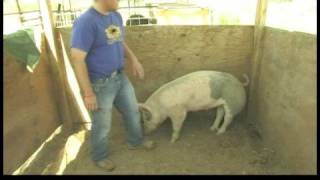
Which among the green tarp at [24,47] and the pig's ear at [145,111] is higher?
the green tarp at [24,47]

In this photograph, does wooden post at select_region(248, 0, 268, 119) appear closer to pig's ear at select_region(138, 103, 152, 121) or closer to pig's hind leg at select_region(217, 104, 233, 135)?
pig's hind leg at select_region(217, 104, 233, 135)

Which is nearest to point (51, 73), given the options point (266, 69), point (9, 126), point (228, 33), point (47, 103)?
point (47, 103)

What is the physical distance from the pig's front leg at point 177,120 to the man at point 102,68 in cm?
48

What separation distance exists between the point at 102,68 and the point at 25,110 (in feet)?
3.76

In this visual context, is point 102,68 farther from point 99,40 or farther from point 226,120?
point 226,120

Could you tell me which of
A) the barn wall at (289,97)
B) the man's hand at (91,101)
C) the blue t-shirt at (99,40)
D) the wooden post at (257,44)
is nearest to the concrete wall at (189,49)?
the wooden post at (257,44)

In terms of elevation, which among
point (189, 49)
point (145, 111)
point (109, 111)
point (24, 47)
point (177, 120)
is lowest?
point (177, 120)

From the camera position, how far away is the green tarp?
142 inches

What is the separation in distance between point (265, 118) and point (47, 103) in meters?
2.67

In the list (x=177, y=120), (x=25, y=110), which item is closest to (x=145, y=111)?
(x=177, y=120)

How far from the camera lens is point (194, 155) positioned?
406 cm

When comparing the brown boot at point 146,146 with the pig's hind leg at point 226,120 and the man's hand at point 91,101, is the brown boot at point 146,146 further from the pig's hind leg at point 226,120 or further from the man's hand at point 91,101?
the man's hand at point 91,101

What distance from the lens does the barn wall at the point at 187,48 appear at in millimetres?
4488

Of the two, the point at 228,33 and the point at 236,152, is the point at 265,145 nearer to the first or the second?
the point at 236,152
